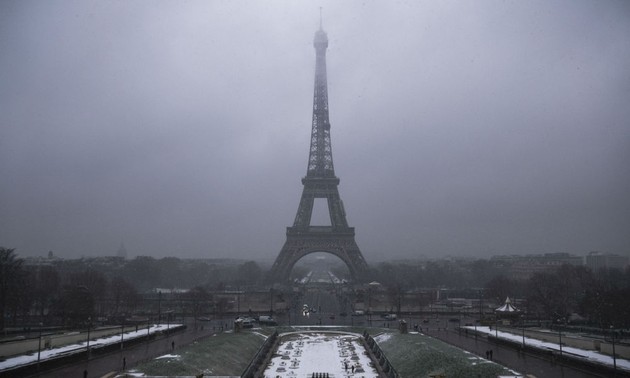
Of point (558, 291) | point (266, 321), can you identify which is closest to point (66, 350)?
point (266, 321)

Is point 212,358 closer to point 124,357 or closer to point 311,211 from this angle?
point 124,357

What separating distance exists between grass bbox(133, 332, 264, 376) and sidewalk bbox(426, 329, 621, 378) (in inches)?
549

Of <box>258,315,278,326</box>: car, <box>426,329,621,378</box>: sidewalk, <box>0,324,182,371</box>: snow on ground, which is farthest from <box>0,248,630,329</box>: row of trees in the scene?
<box>426,329,621,378</box>: sidewalk

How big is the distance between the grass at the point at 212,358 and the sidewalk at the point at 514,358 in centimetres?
1395

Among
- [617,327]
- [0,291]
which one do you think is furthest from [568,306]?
[0,291]

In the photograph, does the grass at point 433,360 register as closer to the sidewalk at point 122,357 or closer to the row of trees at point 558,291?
the row of trees at point 558,291

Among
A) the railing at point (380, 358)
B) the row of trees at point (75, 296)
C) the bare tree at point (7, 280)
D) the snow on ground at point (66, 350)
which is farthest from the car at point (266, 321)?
the bare tree at point (7, 280)

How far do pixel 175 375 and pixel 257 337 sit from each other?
13983 millimetres

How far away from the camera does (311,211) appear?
271 ft

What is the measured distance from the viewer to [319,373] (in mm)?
26266

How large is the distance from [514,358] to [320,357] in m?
11.3

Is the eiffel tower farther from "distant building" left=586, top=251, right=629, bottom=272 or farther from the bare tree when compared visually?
"distant building" left=586, top=251, right=629, bottom=272

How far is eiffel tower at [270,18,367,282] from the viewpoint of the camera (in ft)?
260

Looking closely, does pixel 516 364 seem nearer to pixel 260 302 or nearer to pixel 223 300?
pixel 223 300
